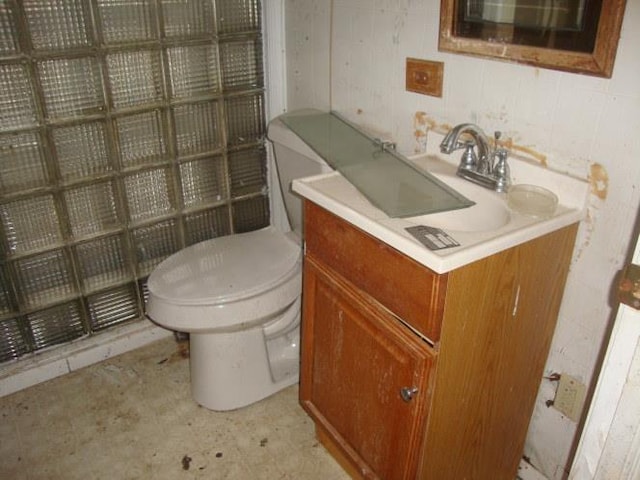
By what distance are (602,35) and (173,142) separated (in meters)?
1.22

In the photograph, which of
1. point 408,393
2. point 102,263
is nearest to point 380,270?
point 408,393

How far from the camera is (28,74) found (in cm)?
140

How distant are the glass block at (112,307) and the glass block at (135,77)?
630mm

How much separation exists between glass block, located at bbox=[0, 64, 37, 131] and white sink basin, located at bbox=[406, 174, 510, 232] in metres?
1.09

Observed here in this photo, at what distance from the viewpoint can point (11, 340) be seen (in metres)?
1.67

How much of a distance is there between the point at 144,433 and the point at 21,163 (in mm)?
850

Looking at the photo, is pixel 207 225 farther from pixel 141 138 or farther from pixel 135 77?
pixel 135 77

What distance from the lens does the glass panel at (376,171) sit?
1.11 m

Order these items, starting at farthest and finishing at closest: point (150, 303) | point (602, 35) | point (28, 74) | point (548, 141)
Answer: point (150, 303)
point (28, 74)
point (548, 141)
point (602, 35)

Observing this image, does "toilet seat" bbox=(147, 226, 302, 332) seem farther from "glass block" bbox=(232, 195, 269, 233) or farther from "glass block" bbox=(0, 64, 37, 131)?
"glass block" bbox=(0, 64, 37, 131)

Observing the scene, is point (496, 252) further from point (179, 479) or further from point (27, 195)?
point (27, 195)

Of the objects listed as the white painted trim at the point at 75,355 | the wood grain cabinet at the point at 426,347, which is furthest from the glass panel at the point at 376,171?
the white painted trim at the point at 75,355

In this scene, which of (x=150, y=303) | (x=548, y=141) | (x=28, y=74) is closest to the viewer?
(x=548, y=141)

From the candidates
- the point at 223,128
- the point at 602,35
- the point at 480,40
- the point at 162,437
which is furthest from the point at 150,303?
the point at 602,35
